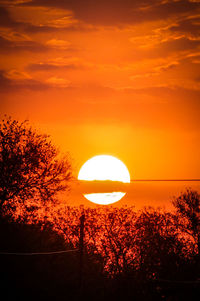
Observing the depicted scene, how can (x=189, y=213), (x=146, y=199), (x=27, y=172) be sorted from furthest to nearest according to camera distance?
(x=146, y=199) < (x=189, y=213) < (x=27, y=172)

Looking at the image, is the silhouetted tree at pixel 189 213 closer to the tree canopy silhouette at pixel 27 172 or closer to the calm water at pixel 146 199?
the calm water at pixel 146 199

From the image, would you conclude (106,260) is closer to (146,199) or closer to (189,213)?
(189,213)

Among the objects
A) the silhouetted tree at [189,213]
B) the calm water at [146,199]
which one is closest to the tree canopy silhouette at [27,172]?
the calm water at [146,199]

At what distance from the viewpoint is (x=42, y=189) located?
108 ft

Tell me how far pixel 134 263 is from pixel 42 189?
20563 millimetres

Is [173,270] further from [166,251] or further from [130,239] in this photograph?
[130,239]

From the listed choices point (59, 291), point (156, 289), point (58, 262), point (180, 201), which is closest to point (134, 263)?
point (180, 201)

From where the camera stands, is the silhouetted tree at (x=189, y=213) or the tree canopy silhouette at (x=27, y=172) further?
the silhouetted tree at (x=189, y=213)

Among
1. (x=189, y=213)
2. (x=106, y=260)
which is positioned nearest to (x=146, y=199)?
(x=189, y=213)

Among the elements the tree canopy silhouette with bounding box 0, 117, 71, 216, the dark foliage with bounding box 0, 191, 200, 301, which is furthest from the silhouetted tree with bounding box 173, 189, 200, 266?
the tree canopy silhouette with bounding box 0, 117, 71, 216

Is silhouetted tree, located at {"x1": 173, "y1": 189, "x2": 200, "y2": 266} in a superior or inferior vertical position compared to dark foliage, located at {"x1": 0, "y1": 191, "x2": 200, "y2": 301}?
superior

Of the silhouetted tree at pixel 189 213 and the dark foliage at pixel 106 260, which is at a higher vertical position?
the silhouetted tree at pixel 189 213

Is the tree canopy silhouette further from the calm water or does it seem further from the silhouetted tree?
the silhouetted tree

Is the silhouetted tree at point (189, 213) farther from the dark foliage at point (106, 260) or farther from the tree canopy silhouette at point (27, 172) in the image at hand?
the tree canopy silhouette at point (27, 172)
